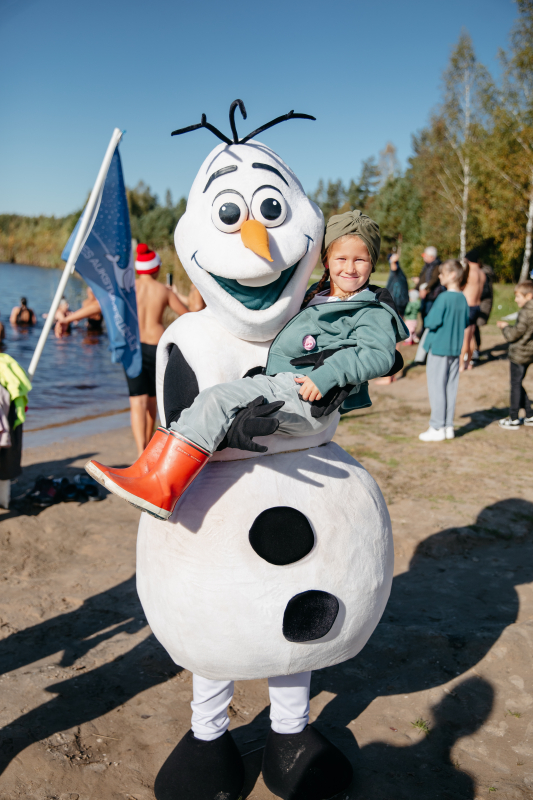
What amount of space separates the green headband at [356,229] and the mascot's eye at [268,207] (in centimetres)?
18

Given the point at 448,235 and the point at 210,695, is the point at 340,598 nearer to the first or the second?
the point at 210,695

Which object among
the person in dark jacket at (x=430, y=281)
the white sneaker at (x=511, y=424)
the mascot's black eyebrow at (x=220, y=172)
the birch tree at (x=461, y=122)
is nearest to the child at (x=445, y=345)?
the white sneaker at (x=511, y=424)

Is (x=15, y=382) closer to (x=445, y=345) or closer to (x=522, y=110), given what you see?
(x=445, y=345)

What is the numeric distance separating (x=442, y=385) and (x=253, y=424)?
5.51 metres

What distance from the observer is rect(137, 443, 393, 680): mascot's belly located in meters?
2.01

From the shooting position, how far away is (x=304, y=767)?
2268 millimetres

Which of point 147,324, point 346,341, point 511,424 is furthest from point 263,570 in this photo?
point 511,424

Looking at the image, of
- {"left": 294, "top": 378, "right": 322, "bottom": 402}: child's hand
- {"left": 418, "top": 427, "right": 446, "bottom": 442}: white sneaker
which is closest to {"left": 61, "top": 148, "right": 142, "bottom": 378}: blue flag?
{"left": 294, "top": 378, "right": 322, "bottom": 402}: child's hand

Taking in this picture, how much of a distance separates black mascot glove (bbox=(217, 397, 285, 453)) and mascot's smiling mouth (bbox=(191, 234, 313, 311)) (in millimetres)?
439

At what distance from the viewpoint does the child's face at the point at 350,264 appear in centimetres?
212

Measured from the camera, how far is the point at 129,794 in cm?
227

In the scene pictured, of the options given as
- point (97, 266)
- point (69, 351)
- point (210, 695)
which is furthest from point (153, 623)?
point (69, 351)

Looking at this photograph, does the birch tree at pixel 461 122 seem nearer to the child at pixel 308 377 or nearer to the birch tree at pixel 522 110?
the birch tree at pixel 522 110

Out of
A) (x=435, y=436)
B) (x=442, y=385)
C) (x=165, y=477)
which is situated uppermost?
(x=165, y=477)
